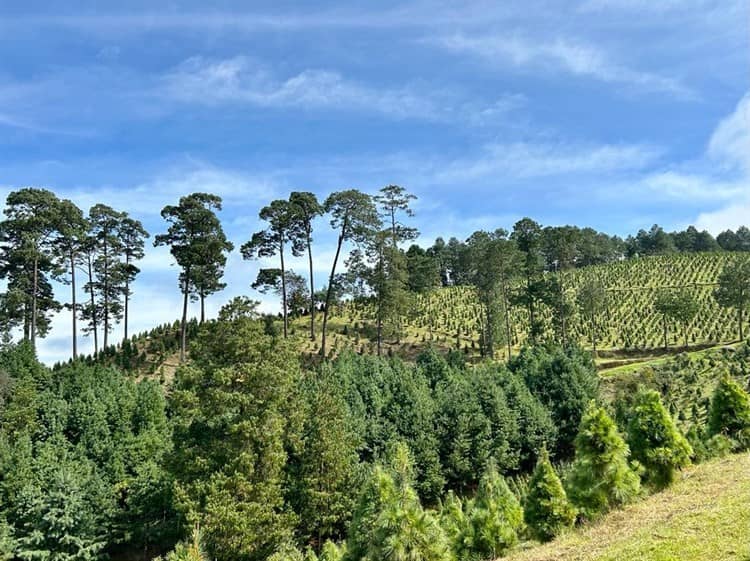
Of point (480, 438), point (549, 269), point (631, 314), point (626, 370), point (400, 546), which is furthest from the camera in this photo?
point (549, 269)

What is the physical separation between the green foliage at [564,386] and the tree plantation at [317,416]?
0.13m

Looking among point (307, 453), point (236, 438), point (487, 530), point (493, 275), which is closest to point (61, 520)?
point (236, 438)

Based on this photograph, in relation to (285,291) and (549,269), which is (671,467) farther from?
(549,269)

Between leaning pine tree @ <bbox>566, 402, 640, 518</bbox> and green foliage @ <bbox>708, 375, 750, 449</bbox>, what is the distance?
5463mm

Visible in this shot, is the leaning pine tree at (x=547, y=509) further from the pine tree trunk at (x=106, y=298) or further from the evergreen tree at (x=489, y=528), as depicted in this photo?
the pine tree trunk at (x=106, y=298)

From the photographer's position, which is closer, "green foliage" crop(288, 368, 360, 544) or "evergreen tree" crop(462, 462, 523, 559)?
"evergreen tree" crop(462, 462, 523, 559)

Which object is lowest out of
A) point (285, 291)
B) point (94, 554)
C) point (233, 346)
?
point (94, 554)

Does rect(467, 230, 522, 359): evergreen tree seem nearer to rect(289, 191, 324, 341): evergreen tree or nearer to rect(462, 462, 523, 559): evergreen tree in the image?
rect(289, 191, 324, 341): evergreen tree

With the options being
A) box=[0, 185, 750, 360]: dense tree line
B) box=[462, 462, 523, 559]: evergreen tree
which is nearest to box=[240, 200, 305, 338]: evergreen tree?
box=[0, 185, 750, 360]: dense tree line

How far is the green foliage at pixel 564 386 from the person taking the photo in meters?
31.7

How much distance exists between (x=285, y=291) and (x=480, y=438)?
20.5 m

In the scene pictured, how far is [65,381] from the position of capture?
99.1ft

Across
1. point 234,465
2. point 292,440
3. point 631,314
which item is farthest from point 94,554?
point 631,314

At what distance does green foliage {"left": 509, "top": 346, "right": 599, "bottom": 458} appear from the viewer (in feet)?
104
